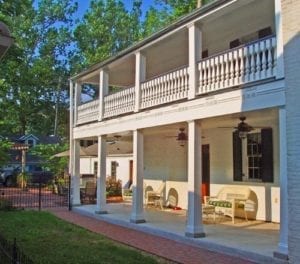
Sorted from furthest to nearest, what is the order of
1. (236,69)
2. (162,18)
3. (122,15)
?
(122,15), (162,18), (236,69)

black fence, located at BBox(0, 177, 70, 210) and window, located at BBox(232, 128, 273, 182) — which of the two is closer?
window, located at BBox(232, 128, 273, 182)

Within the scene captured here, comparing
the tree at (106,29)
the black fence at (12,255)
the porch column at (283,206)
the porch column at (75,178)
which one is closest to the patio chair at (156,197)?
the porch column at (75,178)

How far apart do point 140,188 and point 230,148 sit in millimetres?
3413

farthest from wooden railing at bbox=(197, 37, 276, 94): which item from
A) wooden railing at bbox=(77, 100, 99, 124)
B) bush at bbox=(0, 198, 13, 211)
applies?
bush at bbox=(0, 198, 13, 211)

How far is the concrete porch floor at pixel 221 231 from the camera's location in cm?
1009

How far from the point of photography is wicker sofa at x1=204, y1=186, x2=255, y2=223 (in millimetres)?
14208

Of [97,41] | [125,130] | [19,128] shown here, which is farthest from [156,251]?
[19,128]

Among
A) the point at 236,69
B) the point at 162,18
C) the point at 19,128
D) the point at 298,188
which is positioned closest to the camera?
the point at 298,188

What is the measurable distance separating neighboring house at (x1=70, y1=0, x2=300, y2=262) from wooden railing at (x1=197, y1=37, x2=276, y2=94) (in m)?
0.02

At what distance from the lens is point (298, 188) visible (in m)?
7.64

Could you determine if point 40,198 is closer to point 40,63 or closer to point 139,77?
point 139,77

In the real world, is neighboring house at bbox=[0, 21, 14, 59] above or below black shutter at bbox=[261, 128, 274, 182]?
above

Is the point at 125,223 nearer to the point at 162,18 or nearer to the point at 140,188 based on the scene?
the point at 140,188

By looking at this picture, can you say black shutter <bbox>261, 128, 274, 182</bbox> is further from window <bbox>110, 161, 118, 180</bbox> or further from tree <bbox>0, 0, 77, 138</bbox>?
tree <bbox>0, 0, 77, 138</bbox>
